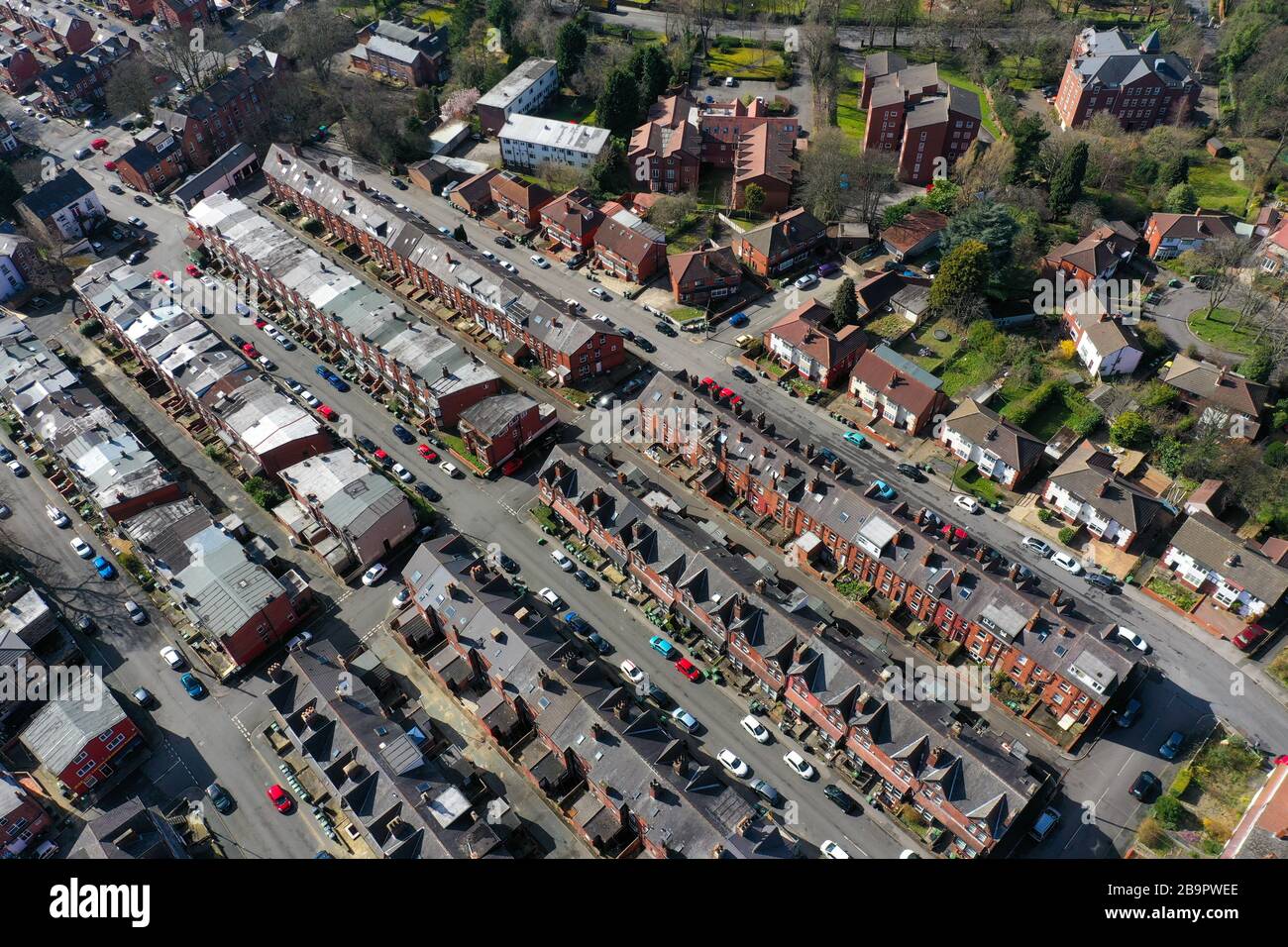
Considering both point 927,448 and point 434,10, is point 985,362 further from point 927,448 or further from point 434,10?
point 434,10

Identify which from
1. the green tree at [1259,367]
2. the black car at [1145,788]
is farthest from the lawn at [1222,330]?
the black car at [1145,788]

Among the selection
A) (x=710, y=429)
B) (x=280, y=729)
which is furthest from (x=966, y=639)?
(x=280, y=729)

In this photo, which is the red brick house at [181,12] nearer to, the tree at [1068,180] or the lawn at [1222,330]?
the tree at [1068,180]

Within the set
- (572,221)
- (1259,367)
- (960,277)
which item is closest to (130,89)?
(572,221)

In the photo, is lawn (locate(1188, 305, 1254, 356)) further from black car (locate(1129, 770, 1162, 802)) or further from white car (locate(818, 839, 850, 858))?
white car (locate(818, 839, 850, 858))

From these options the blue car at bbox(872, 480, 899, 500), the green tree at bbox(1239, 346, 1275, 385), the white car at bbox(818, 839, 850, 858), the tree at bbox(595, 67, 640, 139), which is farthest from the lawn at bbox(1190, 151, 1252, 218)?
the white car at bbox(818, 839, 850, 858)
